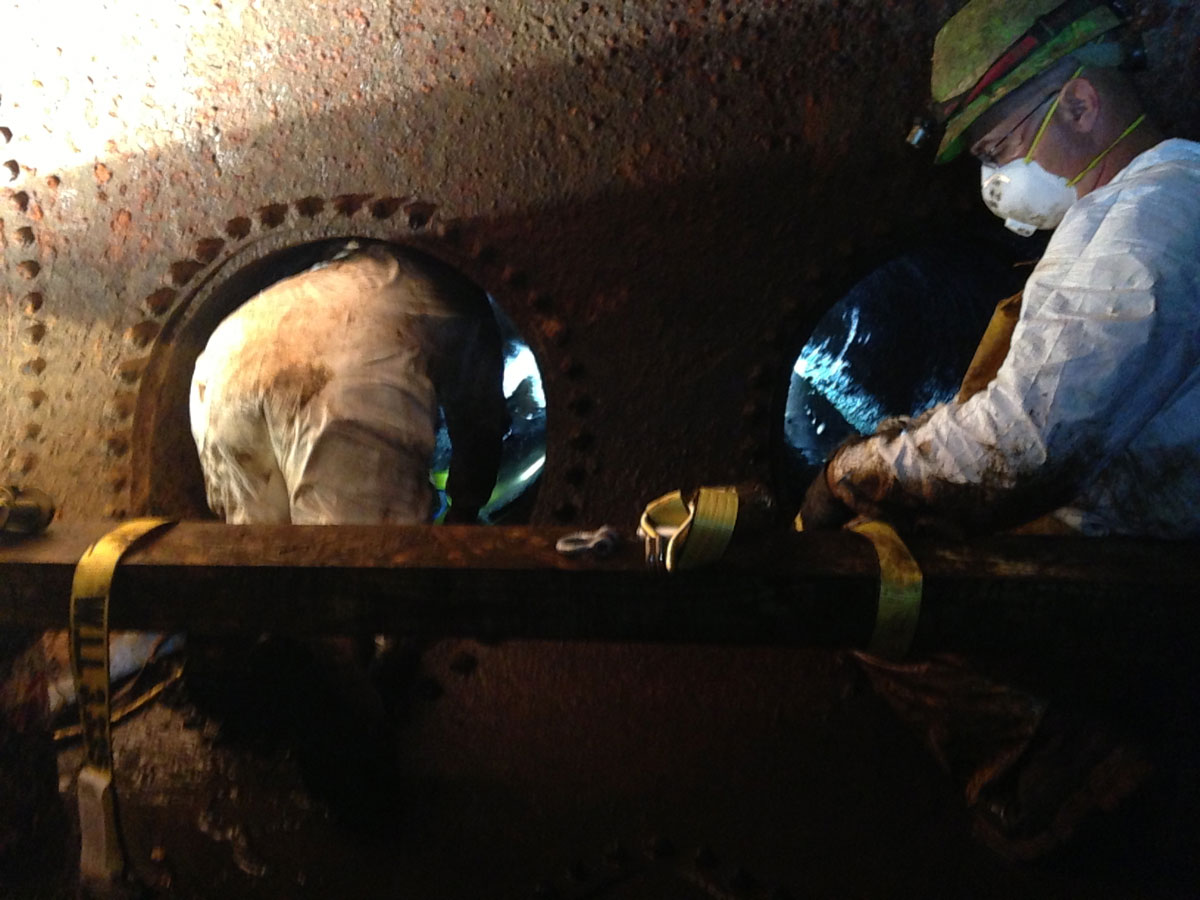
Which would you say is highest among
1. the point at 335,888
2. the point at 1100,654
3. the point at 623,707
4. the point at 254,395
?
the point at 254,395

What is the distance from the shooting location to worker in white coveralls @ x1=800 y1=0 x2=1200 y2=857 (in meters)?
1.14

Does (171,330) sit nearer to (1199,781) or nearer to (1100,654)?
(1100,654)

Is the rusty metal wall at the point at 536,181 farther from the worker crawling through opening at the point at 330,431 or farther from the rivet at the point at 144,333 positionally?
the worker crawling through opening at the point at 330,431

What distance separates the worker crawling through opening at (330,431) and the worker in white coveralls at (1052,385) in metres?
0.75

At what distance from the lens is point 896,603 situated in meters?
1.05

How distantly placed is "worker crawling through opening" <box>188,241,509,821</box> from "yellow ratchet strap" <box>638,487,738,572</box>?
634 mm

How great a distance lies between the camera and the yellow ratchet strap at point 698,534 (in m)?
1.02

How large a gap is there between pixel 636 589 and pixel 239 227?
51.4 inches

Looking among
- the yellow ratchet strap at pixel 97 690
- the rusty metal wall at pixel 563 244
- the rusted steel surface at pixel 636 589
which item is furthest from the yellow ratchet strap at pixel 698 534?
the yellow ratchet strap at pixel 97 690

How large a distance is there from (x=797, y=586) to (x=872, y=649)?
135 millimetres

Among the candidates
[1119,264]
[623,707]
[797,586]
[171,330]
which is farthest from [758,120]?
[171,330]

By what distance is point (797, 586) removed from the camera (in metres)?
1.06

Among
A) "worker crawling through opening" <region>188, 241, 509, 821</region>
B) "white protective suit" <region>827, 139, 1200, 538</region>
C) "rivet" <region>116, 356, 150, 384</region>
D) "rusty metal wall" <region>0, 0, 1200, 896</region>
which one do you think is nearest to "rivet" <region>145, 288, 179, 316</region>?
"rusty metal wall" <region>0, 0, 1200, 896</region>

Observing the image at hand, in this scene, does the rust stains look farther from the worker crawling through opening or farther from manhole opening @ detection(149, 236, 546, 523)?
manhole opening @ detection(149, 236, 546, 523)
